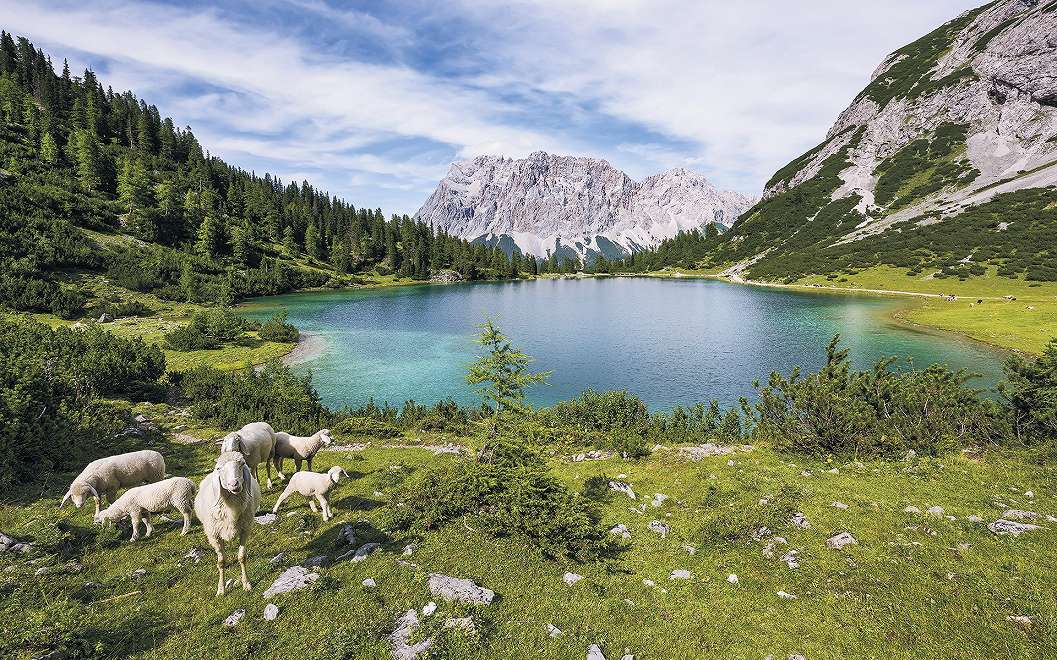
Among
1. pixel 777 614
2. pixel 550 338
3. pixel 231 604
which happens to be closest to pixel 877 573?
pixel 777 614

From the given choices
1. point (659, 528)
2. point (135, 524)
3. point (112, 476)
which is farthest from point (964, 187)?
point (112, 476)

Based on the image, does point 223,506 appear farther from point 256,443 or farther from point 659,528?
point 659,528

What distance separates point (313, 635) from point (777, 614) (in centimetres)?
903

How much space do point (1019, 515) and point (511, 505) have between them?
44.3ft

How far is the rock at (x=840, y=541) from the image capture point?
1142 centimetres

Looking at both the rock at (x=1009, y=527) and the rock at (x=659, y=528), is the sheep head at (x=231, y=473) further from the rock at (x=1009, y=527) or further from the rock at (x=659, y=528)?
the rock at (x=1009, y=527)

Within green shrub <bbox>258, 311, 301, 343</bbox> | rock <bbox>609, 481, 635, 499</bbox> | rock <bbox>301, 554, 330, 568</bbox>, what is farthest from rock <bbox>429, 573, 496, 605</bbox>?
green shrub <bbox>258, 311, 301, 343</bbox>

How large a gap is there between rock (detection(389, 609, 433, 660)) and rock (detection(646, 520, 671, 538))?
24.9ft

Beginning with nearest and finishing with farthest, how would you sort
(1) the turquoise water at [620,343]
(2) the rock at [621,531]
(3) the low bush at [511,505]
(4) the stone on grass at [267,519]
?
(3) the low bush at [511,505], (4) the stone on grass at [267,519], (2) the rock at [621,531], (1) the turquoise water at [620,343]

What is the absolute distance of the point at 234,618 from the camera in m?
8.60

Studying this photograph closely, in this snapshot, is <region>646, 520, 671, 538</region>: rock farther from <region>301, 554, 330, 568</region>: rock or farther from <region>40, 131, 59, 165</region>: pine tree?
<region>40, 131, 59, 165</region>: pine tree

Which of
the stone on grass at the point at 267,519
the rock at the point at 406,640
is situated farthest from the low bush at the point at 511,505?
the rock at the point at 406,640

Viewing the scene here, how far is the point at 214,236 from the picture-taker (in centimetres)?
13188

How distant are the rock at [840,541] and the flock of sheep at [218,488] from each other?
45.0 feet
